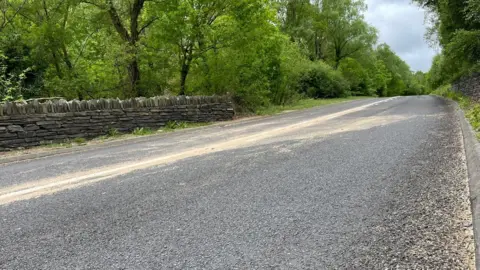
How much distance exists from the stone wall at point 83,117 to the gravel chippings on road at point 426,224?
8054 mm

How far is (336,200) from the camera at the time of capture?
3564 millimetres

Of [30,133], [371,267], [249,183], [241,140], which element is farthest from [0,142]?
[371,267]

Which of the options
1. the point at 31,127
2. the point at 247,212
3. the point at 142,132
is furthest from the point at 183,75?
the point at 247,212

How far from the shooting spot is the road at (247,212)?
2.50 metres

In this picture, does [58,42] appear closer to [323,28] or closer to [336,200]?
[336,200]

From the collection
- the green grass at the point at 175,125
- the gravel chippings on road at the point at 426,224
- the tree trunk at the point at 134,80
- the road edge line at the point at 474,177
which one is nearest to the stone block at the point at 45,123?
the green grass at the point at 175,125

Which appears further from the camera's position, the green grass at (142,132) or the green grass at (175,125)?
the green grass at (175,125)

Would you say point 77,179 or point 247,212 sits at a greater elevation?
point 77,179

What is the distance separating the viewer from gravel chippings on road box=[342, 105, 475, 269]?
238 centimetres

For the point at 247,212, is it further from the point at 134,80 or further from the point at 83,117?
the point at 134,80

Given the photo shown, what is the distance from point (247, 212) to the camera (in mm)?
3344

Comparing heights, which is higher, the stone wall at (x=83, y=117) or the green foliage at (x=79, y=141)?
the stone wall at (x=83, y=117)

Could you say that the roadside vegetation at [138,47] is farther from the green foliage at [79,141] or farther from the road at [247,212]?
the road at [247,212]

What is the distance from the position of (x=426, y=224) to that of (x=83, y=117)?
29.7 ft
